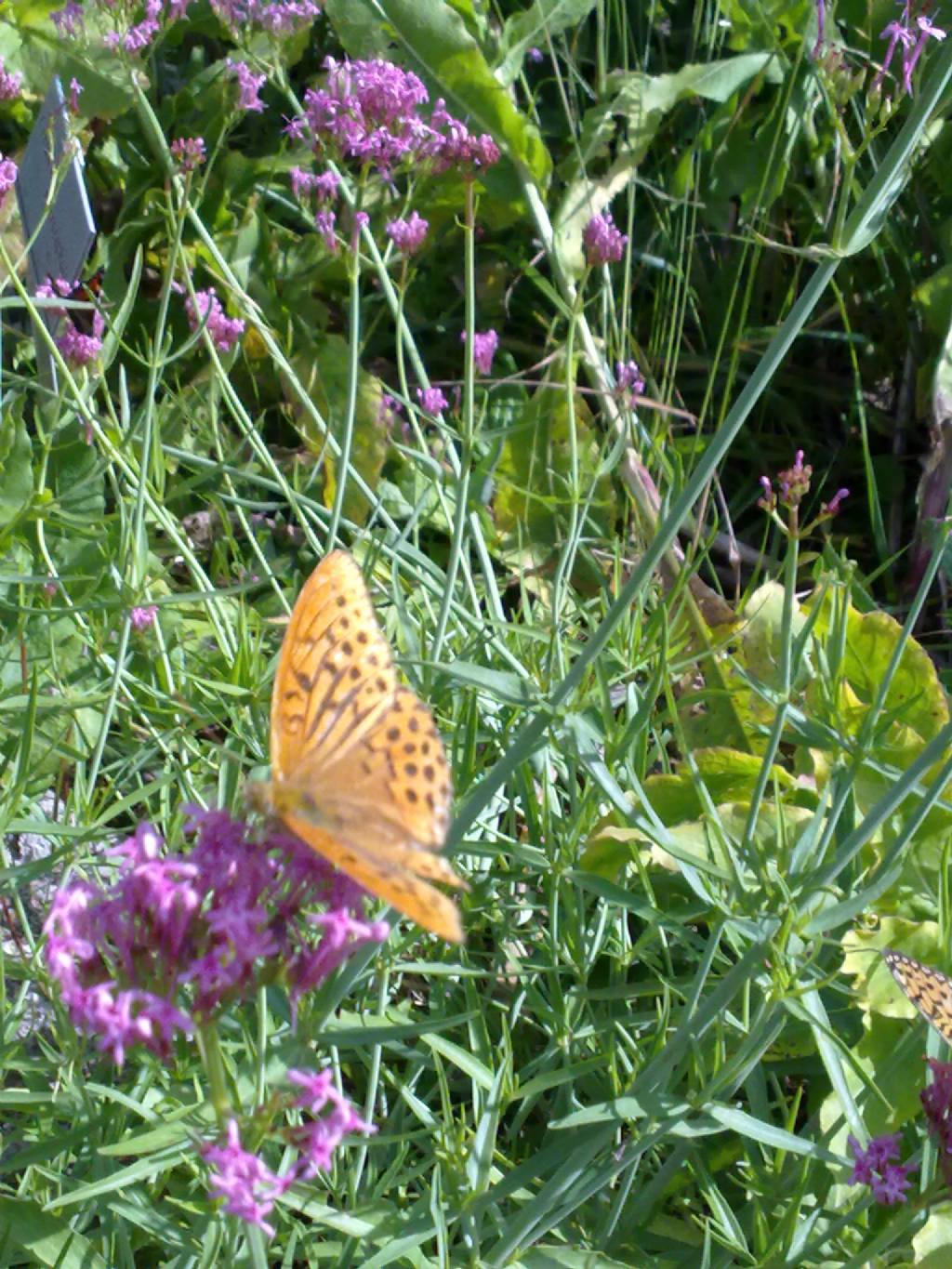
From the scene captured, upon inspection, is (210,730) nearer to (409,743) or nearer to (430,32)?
(430,32)

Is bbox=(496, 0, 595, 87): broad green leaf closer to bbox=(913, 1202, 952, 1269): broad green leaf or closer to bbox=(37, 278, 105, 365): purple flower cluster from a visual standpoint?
bbox=(37, 278, 105, 365): purple flower cluster

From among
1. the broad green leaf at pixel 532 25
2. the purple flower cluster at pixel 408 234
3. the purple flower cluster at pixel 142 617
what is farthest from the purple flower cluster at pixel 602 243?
the broad green leaf at pixel 532 25

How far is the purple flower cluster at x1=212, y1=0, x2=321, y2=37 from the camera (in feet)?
5.70

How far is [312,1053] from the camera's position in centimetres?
119

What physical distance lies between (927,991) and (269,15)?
1.35 m

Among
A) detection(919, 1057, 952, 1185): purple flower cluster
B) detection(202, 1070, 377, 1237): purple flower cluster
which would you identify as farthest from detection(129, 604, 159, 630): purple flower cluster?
detection(919, 1057, 952, 1185): purple flower cluster

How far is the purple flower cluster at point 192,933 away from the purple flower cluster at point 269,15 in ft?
3.75

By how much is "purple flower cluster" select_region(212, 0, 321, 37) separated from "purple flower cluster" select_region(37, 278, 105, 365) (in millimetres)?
403

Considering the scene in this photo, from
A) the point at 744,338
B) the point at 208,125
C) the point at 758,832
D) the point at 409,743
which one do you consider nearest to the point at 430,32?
the point at 208,125

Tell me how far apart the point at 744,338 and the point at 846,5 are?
27.9 inches

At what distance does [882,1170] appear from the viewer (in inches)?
51.4

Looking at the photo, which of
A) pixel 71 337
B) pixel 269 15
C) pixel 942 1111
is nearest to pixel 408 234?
pixel 269 15

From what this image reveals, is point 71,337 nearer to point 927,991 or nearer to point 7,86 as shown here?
point 7,86

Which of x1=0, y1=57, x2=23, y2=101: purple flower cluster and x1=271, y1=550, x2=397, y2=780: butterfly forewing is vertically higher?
x1=0, y1=57, x2=23, y2=101: purple flower cluster
